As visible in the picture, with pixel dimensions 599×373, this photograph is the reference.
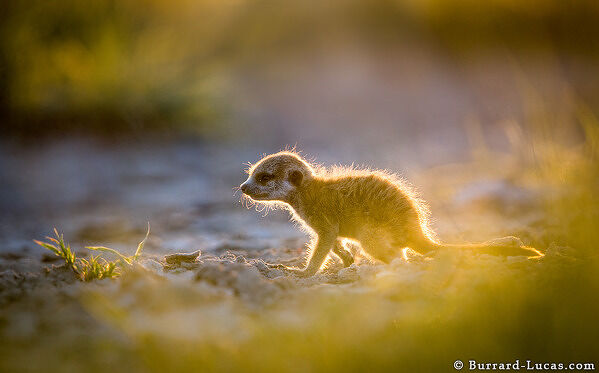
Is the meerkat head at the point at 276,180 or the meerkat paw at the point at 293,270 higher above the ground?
the meerkat head at the point at 276,180

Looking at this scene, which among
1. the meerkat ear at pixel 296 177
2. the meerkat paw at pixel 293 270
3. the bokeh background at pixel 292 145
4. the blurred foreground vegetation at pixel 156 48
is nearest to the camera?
the bokeh background at pixel 292 145

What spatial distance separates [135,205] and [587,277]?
538cm

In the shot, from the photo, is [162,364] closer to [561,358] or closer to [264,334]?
[264,334]

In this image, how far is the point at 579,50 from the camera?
1395cm

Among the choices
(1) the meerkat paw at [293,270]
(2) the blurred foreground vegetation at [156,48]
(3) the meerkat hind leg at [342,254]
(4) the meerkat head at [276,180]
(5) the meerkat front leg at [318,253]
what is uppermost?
(2) the blurred foreground vegetation at [156,48]

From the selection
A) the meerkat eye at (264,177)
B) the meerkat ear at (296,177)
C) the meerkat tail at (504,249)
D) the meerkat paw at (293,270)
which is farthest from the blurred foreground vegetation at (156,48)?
the meerkat tail at (504,249)

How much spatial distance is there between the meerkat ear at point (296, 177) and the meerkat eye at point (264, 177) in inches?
6.1

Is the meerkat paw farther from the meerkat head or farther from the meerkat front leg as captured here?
the meerkat head

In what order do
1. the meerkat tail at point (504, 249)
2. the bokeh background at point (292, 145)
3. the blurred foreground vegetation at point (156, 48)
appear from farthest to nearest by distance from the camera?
the blurred foreground vegetation at point (156, 48) → the meerkat tail at point (504, 249) → the bokeh background at point (292, 145)

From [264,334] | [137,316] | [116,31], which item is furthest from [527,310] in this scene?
[116,31]

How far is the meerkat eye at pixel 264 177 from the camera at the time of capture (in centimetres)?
433

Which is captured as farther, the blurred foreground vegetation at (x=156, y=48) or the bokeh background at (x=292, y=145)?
the blurred foreground vegetation at (x=156, y=48)

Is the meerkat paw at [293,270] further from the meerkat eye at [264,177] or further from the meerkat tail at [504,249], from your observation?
the meerkat tail at [504,249]

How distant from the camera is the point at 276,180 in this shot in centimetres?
432
